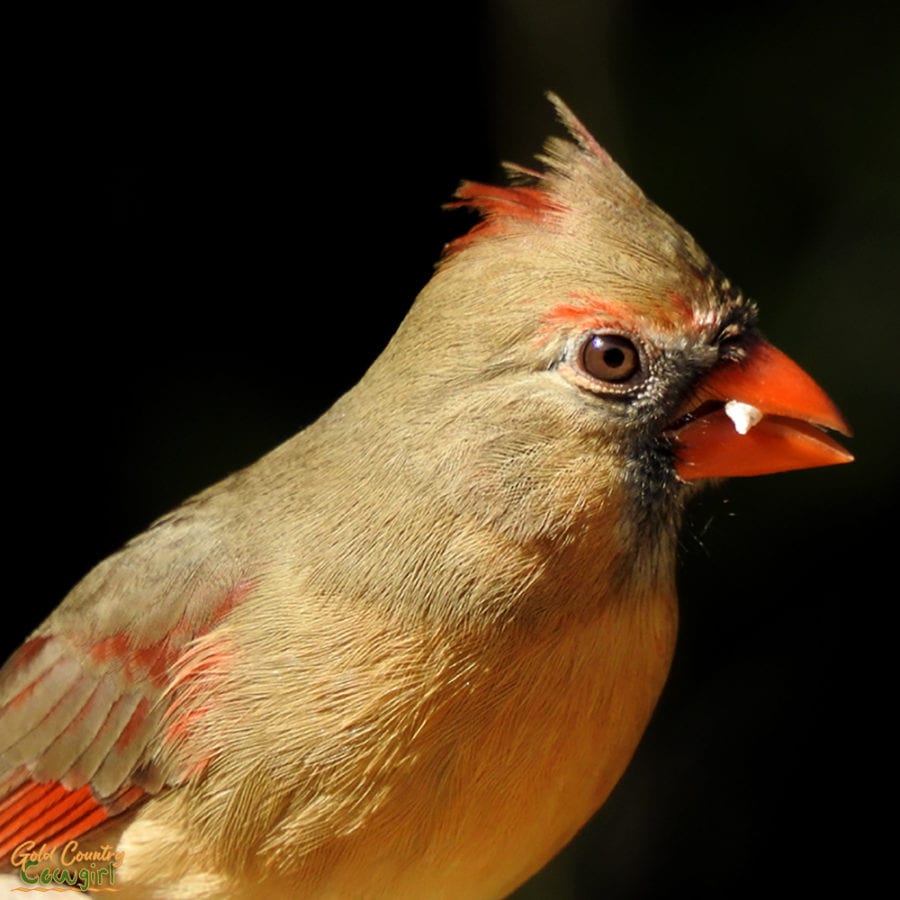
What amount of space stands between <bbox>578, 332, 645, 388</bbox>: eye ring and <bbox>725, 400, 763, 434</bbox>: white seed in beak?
0.64 feet

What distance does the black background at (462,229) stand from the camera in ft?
13.4

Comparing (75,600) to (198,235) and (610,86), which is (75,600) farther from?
(610,86)

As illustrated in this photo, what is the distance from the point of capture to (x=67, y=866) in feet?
7.61

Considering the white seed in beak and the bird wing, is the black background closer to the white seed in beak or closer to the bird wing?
the bird wing

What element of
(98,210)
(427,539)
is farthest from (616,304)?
(98,210)

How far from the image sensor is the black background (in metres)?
4.10

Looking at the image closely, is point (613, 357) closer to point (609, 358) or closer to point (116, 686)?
point (609, 358)

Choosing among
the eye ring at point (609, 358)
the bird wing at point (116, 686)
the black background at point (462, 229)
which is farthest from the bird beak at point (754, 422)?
the black background at point (462, 229)

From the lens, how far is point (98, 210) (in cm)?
423

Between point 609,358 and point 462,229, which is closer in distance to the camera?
point 609,358

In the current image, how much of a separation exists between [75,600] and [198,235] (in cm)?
176

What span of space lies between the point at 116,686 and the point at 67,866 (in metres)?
0.32

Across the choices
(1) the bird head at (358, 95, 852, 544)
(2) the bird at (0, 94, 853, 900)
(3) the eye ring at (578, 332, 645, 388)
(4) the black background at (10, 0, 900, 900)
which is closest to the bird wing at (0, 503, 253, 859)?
(2) the bird at (0, 94, 853, 900)

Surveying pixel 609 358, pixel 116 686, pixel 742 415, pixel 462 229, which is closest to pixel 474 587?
pixel 609 358
